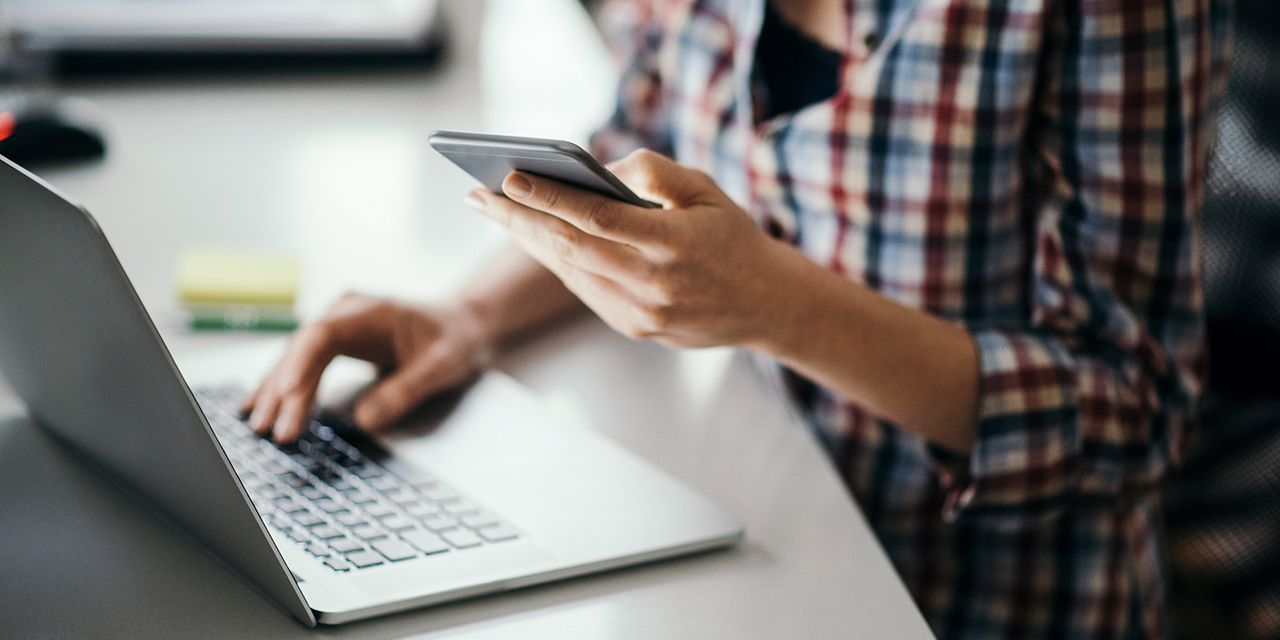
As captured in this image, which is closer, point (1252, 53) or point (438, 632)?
point (438, 632)

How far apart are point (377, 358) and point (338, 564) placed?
24 cm

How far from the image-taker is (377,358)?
0.73 meters

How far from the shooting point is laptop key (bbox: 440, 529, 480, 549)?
1.72 feet

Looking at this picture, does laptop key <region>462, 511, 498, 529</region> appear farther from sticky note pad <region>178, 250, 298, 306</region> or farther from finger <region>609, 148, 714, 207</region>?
sticky note pad <region>178, 250, 298, 306</region>

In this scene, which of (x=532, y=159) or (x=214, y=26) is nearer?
(x=532, y=159)

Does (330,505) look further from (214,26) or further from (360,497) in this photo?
(214,26)

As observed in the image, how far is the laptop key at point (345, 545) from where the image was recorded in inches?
20.2

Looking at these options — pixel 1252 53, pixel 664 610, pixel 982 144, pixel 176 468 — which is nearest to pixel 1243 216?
pixel 1252 53

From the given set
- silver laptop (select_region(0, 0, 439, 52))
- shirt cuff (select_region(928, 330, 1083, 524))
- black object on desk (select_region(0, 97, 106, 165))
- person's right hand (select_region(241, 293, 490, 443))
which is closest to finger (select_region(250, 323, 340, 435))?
person's right hand (select_region(241, 293, 490, 443))

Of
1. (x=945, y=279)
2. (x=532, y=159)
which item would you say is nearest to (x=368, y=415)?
(x=532, y=159)

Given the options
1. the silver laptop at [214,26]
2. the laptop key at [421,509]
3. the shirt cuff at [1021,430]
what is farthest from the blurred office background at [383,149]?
the laptop key at [421,509]

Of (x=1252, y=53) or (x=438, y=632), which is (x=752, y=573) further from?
(x=1252, y=53)

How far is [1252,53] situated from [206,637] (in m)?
0.77

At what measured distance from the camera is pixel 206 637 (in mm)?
473
